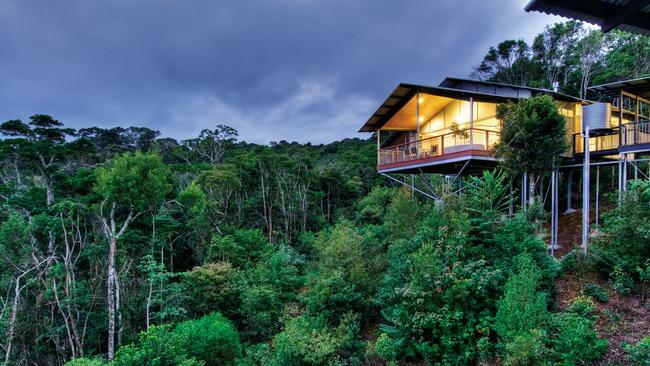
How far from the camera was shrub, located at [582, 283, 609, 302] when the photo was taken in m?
6.68

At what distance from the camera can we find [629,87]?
35.3ft

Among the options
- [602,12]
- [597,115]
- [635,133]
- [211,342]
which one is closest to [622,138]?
[635,133]

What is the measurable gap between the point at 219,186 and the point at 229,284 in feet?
30.3

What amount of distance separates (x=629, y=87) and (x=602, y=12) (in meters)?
12.9

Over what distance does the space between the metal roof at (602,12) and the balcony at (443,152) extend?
8630mm

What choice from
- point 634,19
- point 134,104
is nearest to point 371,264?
point 634,19

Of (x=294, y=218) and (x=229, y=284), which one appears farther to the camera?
(x=294, y=218)

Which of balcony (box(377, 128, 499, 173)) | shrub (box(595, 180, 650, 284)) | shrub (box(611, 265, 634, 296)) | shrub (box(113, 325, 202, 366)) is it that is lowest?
shrub (box(113, 325, 202, 366))

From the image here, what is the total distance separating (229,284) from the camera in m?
15.0

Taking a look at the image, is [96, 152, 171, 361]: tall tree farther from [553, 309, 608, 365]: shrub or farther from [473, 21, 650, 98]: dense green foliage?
[473, 21, 650, 98]: dense green foliage

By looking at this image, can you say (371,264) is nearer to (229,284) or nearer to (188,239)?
(229,284)

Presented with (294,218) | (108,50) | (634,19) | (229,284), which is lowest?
(229,284)

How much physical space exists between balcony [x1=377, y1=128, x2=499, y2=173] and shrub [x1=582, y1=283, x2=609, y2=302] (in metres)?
4.60

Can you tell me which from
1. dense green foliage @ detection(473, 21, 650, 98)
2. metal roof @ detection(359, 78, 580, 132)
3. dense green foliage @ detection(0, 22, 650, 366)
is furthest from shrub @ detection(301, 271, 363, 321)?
dense green foliage @ detection(473, 21, 650, 98)
